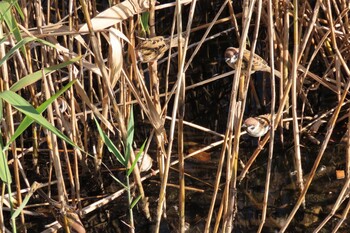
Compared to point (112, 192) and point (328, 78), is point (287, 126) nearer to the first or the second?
point (328, 78)

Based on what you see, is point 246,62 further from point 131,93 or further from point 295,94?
point 131,93

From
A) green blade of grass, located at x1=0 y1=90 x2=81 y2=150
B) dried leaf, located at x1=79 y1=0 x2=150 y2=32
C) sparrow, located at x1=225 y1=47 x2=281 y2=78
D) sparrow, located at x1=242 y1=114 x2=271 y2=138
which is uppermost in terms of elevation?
dried leaf, located at x1=79 y1=0 x2=150 y2=32

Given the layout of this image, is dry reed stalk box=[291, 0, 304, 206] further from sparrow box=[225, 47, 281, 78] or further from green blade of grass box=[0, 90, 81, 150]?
green blade of grass box=[0, 90, 81, 150]

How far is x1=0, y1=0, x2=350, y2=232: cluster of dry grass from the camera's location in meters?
1.82

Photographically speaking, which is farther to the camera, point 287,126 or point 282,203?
point 287,126

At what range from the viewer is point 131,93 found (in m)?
2.71

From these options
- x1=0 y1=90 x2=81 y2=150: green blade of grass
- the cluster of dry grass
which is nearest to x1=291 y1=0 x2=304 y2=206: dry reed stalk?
the cluster of dry grass

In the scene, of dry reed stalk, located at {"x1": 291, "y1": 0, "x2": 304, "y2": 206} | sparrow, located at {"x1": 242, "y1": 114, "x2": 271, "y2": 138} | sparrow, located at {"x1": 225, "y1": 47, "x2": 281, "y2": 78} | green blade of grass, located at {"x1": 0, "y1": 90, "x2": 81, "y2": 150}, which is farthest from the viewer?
sparrow, located at {"x1": 242, "y1": 114, "x2": 271, "y2": 138}

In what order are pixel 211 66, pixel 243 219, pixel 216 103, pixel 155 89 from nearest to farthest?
1. pixel 155 89
2. pixel 243 219
3. pixel 216 103
4. pixel 211 66

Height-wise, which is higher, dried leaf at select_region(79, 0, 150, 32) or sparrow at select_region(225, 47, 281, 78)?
dried leaf at select_region(79, 0, 150, 32)

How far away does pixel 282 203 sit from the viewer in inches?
102

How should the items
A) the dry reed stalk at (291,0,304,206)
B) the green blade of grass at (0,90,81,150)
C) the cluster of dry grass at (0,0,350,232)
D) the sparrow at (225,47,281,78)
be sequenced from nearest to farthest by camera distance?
the green blade of grass at (0,90,81,150) → the cluster of dry grass at (0,0,350,232) → the dry reed stalk at (291,0,304,206) → the sparrow at (225,47,281,78)

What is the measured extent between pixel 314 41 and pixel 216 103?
0.60 metres

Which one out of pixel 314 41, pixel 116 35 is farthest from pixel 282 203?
pixel 116 35
